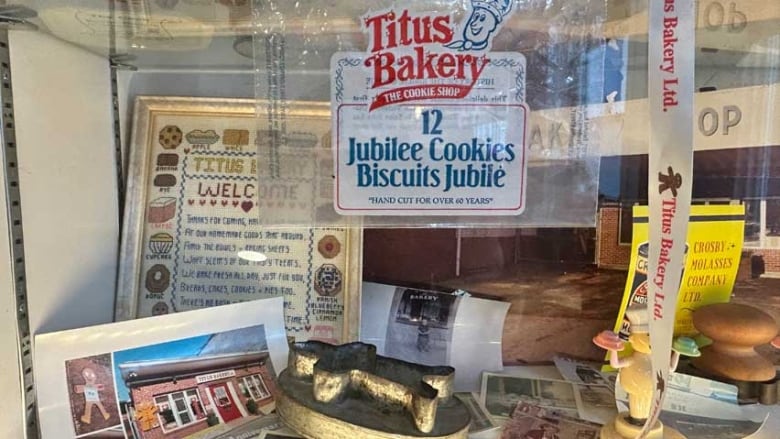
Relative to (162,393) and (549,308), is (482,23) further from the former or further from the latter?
(162,393)

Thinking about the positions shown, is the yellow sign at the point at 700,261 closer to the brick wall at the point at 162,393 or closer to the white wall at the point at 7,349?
the brick wall at the point at 162,393

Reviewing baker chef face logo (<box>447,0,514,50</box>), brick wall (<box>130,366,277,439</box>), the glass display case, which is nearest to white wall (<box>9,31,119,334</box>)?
the glass display case

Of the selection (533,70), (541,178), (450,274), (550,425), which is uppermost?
(533,70)

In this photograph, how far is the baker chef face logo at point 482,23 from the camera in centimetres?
62

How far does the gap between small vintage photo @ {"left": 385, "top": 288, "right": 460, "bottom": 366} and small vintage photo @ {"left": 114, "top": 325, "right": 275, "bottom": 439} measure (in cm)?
17

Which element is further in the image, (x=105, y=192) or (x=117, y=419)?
(x=105, y=192)

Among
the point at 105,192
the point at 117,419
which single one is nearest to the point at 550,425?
the point at 117,419

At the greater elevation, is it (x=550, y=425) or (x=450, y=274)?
(x=450, y=274)

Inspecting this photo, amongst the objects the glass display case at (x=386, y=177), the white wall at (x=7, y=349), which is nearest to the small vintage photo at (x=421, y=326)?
the glass display case at (x=386, y=177)

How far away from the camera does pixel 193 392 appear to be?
636 mm

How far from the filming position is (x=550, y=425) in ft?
2.12

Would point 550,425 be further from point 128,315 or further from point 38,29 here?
point 38,29

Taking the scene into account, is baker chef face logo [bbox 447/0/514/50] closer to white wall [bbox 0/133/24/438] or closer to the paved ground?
the paved ground

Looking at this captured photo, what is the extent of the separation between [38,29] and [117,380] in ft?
1.08
